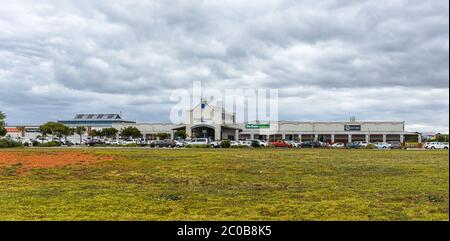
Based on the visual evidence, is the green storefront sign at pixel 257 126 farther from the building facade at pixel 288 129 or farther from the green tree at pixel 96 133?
the green tree at pixel 96 133

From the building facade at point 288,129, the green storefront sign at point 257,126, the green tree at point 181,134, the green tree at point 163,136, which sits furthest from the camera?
the green tree at point 163,136

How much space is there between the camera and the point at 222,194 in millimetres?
14500

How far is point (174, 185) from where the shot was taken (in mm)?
17203

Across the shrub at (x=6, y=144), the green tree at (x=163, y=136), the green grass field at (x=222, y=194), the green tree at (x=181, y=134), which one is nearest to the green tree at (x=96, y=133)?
the green tree at (x=163, y=136)

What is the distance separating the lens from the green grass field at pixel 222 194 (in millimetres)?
11109

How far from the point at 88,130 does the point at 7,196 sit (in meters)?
141

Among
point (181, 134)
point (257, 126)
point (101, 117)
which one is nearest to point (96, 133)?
point (181, 134)

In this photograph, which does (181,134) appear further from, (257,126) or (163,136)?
(257,126)

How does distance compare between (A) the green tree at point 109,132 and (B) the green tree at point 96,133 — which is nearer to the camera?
(A) the green tree at point 109,132

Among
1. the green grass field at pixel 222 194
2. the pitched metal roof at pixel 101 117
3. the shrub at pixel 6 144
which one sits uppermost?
the pitched metal roof at pixel 101 117

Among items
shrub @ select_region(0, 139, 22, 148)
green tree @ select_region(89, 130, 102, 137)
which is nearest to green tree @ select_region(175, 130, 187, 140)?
green tree @ select_region(89, 130, 102, 137)
